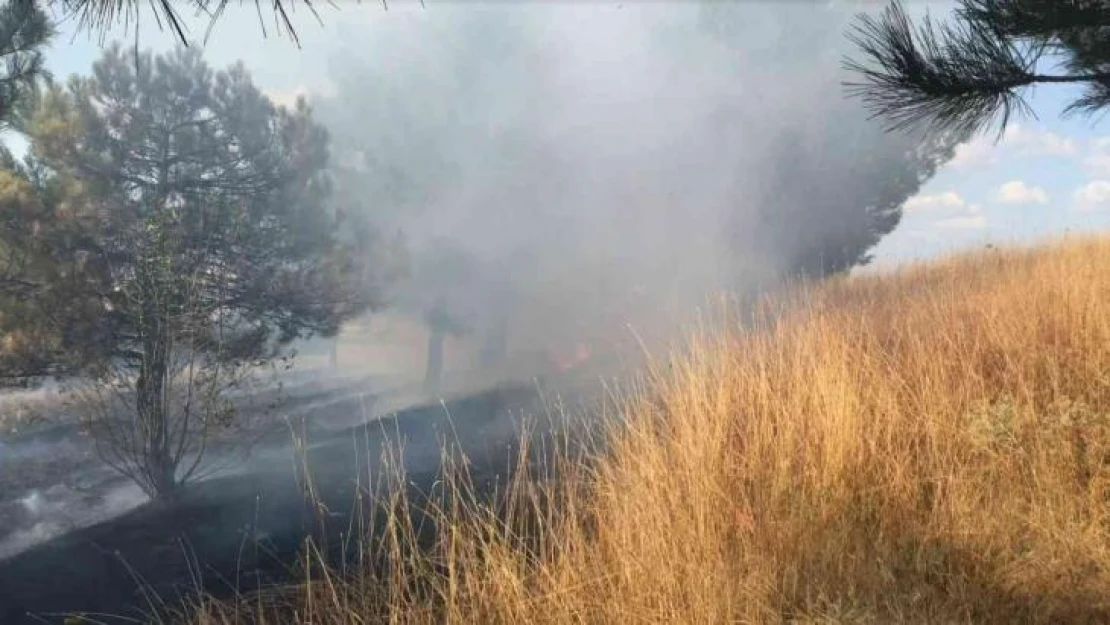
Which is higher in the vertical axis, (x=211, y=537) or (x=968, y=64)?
(x=968, y=64)

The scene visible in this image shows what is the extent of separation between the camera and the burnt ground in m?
4.51

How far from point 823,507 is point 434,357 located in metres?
14.7

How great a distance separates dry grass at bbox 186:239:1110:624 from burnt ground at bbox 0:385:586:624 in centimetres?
77

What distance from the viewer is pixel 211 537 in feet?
18.6

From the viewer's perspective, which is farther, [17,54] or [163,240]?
[163,240]

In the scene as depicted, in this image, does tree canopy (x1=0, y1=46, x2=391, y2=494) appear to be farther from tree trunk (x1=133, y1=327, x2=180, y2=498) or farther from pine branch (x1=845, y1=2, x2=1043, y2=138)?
pine branch (x1=845, y1=2, x2=1043, y2=138)

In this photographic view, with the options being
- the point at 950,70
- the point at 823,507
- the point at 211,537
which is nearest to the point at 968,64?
the point at 950,70

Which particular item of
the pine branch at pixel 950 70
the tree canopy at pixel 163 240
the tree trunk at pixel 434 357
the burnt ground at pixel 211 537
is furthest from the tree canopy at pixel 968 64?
the tree trunk at pixel 434 357

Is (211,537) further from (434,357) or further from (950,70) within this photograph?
(434,357)

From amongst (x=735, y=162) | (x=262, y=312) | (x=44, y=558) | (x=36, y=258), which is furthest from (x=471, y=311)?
(x=44, y=558)

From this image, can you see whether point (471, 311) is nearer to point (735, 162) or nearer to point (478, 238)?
point (478, 238)

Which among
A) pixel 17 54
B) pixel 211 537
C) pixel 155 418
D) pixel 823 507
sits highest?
pixel 17 54

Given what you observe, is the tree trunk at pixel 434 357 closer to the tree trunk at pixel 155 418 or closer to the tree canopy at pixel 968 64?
the tree trunk at pixel 155 418

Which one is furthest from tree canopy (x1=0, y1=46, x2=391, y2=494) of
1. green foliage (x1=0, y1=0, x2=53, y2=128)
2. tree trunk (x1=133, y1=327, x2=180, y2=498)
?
green foliage (x1=0, y1=0, x2=53, y2=128)
